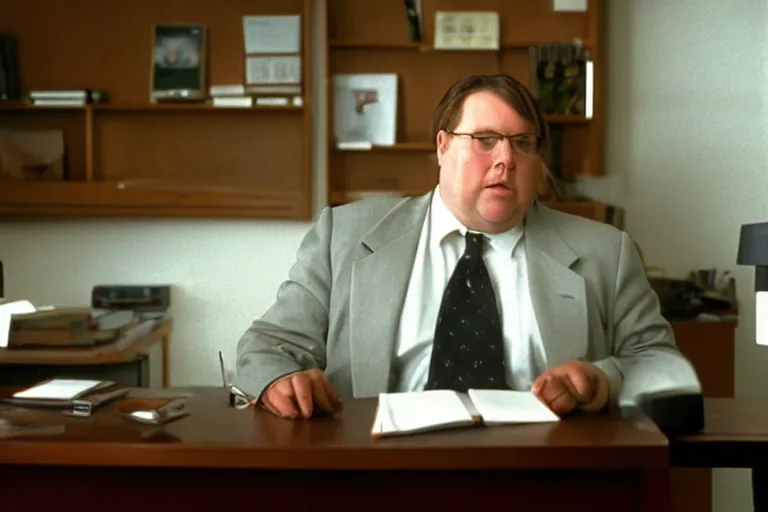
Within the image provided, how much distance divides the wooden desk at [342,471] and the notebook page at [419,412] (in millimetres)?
26

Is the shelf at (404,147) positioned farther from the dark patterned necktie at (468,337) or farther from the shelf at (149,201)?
the dark patterned necktie at (468,337)

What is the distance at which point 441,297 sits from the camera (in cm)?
180

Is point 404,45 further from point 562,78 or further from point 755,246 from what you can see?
point 755,246

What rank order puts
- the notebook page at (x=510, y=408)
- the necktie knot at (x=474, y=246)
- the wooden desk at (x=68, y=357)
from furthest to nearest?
1. the wooden desk at (x=68, y=357)
2. the necktie knot at (x=474, y=246)
3. the notebook page at (x=510, y=408)

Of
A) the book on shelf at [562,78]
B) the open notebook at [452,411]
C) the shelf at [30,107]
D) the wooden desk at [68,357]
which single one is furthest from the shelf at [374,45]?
the open notebook at [452,411]

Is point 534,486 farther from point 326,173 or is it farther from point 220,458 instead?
point 326,173

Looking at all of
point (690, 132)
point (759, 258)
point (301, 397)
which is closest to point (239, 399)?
point (301, 397)

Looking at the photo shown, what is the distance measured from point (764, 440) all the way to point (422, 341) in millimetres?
652

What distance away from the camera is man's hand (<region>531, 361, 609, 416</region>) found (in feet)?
4.45

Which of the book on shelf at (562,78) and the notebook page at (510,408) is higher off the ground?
the book on shelf at (562,78)

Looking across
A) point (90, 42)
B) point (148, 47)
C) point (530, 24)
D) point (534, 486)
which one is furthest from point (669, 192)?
point (534, 486)

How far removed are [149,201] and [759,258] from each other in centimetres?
244

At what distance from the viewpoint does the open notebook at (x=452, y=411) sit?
122 cm

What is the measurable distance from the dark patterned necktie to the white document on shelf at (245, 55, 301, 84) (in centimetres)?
178
